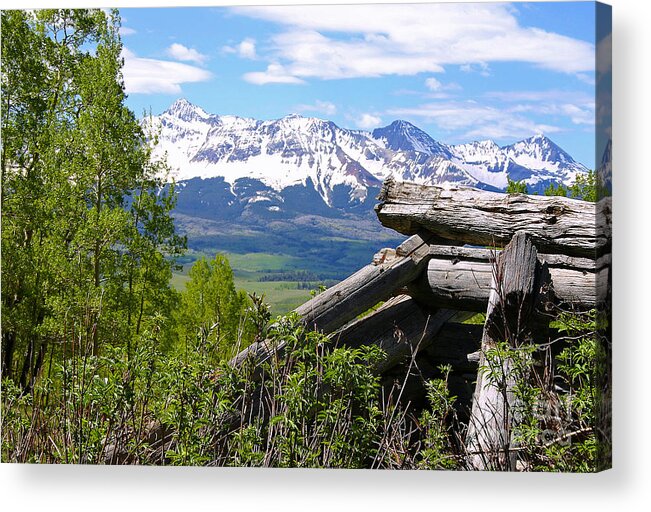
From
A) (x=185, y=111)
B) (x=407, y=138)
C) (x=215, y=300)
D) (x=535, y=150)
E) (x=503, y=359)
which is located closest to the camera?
(x=503, y=359)

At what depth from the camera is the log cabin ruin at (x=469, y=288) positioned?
170 inches

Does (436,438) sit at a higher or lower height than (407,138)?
lower

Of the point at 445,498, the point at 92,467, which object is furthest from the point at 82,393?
the point at 445,498

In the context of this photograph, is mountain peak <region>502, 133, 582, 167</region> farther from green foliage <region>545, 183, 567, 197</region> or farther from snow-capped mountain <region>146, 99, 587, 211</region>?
green foliage <region>545, 183, 567, 197</region>

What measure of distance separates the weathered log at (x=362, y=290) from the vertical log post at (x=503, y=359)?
639 millimetres

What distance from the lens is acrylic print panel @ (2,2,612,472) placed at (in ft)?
13.8

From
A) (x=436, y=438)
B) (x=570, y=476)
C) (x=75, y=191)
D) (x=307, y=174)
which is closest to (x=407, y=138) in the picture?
(x=307, y=174)

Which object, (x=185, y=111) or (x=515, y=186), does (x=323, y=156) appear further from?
(x=515, y=186)

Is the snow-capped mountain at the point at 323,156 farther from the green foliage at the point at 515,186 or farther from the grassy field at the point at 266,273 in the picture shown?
the grassy field at the point at 266,273

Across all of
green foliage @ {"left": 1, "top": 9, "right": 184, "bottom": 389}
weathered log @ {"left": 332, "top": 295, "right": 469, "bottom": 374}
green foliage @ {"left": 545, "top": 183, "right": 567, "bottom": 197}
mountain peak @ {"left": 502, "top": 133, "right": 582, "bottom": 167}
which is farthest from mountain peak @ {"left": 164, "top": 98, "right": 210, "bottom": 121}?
green foliage @ {"left": 545, "top": 183, "right": 567, "bottom": 197}

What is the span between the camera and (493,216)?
5.04 m

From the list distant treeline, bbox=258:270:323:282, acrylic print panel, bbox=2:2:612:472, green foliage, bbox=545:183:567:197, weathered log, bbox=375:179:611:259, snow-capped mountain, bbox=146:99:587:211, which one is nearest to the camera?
acrylic print panel, bbox=2:2:612:472

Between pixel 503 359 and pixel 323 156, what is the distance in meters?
1.96

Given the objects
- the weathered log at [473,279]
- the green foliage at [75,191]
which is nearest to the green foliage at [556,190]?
the weathered log at [473,279]
